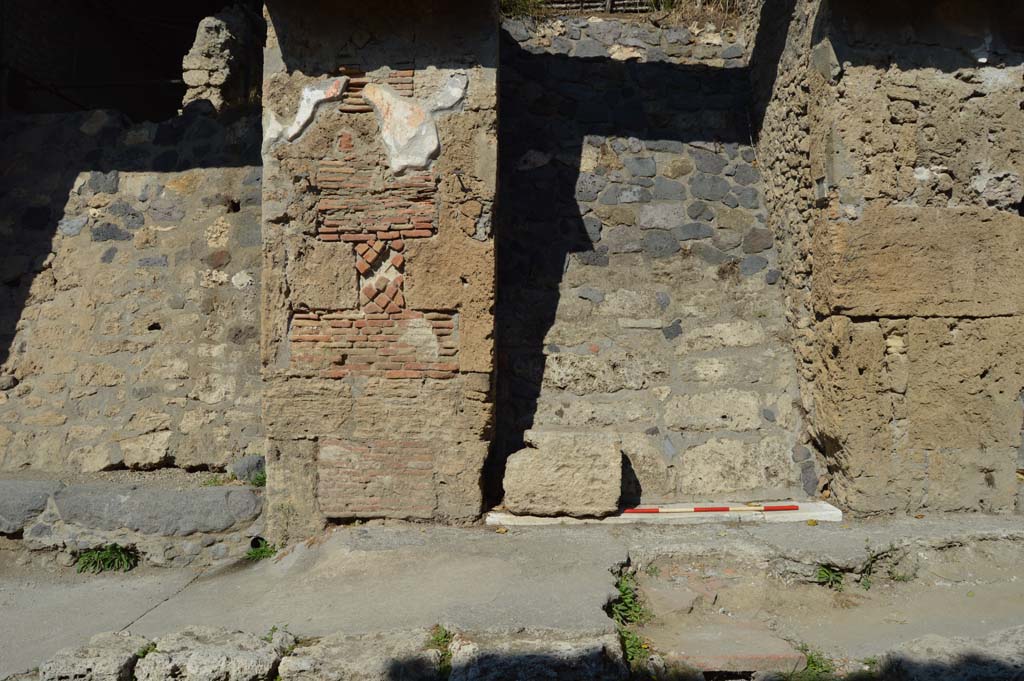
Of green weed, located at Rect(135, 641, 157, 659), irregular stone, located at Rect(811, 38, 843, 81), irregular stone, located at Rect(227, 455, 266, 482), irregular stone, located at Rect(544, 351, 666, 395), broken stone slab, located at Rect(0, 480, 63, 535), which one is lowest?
green weed, located at Rect(135, 641, 157, 659)

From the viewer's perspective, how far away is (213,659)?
305cm

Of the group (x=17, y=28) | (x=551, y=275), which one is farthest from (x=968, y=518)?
(x=17, y=28)

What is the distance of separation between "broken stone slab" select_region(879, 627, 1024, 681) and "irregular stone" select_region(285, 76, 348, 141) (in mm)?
3604

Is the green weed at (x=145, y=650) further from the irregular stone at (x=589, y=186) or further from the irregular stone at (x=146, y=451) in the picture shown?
the irregular stone at (x=589, y=186)

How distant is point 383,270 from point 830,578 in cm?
263

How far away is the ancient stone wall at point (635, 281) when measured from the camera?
475cm

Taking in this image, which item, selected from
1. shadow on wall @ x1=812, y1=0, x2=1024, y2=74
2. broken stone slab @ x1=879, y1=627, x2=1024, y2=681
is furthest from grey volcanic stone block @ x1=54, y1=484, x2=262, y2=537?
shadow on wall @ x1=812, y1=0, x2=1024, y2=74

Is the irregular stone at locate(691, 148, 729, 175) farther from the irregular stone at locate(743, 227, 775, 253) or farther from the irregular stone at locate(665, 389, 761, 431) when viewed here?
the irregular stone at locate(665, 389, 761, 431)

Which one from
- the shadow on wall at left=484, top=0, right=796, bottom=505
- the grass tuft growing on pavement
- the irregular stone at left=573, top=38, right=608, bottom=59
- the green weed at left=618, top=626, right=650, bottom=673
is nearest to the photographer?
the green weed at left=618, top=626, right=650, bottom=673

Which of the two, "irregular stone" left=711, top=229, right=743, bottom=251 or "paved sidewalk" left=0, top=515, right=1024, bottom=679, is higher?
"irregular stone" left=711, top=229, right=743, bottom=251

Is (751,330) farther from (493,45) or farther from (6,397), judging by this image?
(6,397)

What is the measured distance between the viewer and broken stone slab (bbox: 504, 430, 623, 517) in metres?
4.31

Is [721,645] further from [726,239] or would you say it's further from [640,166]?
[640,166]

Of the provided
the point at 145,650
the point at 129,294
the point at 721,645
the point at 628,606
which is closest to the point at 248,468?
the point at 129,294
